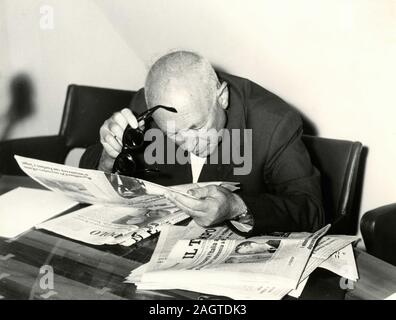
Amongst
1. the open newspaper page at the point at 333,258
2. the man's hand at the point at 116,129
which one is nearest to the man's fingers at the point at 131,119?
the man's hand at the point at 116,129

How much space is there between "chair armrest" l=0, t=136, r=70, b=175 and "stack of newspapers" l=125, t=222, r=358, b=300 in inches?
50.3

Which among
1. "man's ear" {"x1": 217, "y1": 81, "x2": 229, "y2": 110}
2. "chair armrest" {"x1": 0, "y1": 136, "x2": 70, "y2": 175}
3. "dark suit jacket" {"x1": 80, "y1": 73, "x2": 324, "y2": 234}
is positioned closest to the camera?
"dark suit jacket" {"x1": 80, "y1": 73, "x2": 324, "y2": 234}

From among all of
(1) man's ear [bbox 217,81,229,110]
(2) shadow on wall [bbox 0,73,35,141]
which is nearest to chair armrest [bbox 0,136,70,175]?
(2) shadow on wall [bbox 0,73,35,141]

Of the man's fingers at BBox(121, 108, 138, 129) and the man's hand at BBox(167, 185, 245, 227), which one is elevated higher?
the man's fingers at BBox(121, 108, 138, 129)

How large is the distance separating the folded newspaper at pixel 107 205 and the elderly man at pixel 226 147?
0.42ft

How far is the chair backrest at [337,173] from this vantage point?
5.31 ft

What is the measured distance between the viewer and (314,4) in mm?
1803

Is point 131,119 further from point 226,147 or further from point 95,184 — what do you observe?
point 226,147

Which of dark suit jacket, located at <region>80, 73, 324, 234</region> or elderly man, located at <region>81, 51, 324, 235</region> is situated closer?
elderly man, located at <region>81, 51, 324, 235</region>

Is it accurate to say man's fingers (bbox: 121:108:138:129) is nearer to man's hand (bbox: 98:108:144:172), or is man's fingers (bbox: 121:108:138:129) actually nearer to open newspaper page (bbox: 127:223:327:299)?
man's hand (bbox: 98:108:144:172)

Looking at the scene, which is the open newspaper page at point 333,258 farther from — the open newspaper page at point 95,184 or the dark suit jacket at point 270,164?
the open newspaper page at point 95,184

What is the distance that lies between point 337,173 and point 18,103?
6.52 ft

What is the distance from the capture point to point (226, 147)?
1.63m

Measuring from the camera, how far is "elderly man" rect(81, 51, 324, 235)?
4.11 feet
